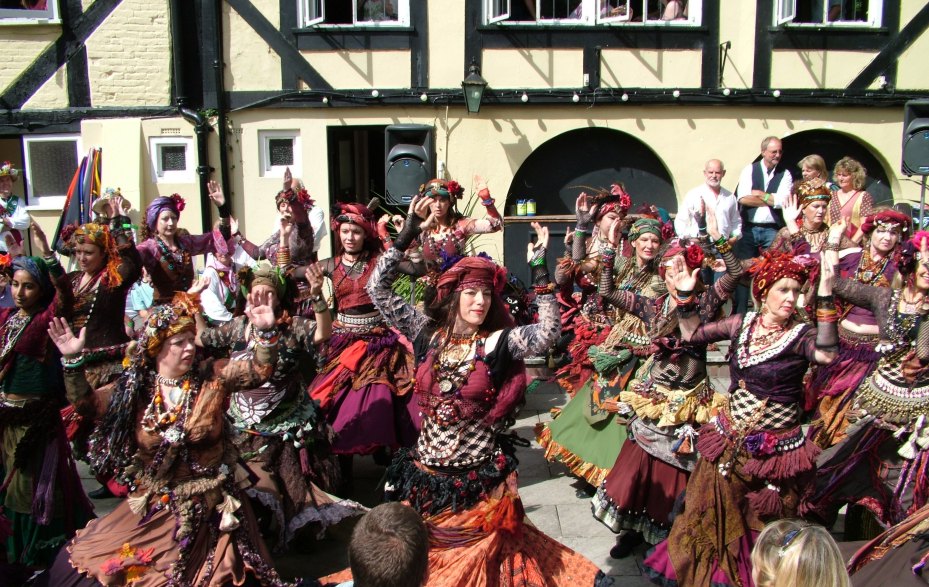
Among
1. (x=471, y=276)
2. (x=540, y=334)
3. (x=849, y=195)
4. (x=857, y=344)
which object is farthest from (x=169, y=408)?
(x=849, y=195)

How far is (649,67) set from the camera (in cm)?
1180

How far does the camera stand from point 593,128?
39.4 feet

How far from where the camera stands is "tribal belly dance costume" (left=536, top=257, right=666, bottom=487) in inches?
235

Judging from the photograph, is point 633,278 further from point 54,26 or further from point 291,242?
point 54,26

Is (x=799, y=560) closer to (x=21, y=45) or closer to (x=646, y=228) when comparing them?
(x=646, y=228)

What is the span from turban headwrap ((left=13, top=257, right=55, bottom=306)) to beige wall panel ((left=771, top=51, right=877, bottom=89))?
9.89 m

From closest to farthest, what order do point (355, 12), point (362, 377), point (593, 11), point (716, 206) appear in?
point (362, 377), point (716, 206), point (593, 11), point (355, 12)

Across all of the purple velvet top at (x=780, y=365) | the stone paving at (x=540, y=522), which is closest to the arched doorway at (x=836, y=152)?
the stone paving at (x=540, y=522)

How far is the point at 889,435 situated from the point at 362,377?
355 cm

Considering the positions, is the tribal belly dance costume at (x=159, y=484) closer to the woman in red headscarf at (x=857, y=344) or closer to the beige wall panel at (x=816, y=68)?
the woman in red headscarf at (x=857, y=344)

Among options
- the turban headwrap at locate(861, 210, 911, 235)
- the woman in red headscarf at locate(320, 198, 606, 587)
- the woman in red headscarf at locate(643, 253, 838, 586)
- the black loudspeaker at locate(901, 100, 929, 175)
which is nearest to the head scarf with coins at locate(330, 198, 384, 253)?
the woman in red headscarf at locate(320, 198, 606, 587)

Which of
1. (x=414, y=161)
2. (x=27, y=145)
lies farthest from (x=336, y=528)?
(x=27, y=145)

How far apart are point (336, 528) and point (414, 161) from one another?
662 centimetres

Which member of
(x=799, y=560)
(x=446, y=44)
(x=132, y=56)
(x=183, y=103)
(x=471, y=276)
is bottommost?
(x=799, y=560)
